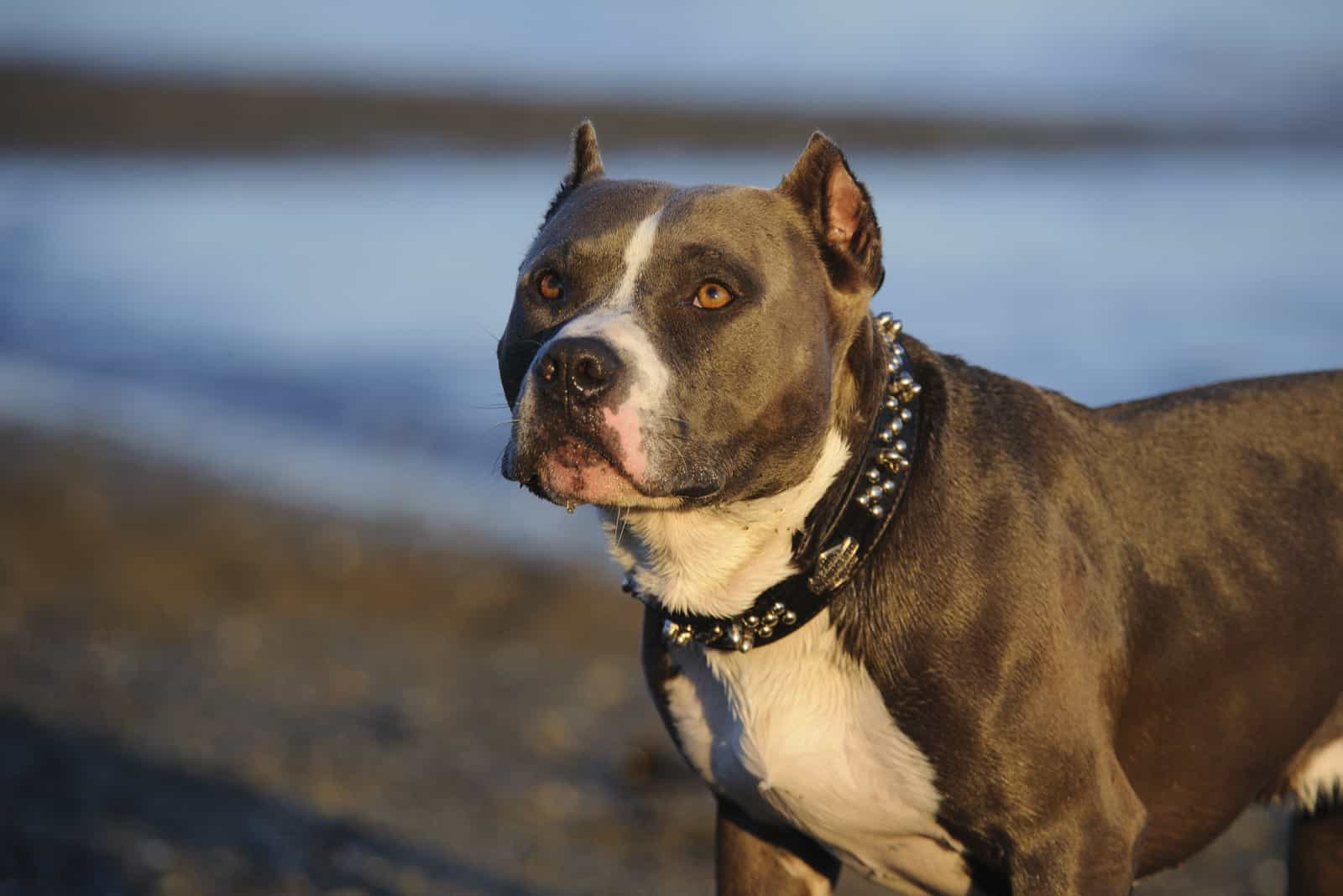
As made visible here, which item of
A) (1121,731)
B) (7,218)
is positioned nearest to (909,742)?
(1121,731)

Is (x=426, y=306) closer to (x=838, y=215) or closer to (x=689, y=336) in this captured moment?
(x=838, y=215)

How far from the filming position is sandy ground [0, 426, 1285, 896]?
17.6ft

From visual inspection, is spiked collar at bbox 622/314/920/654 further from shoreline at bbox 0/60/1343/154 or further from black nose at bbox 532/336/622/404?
shoreline at bbox 0/60/1343/154

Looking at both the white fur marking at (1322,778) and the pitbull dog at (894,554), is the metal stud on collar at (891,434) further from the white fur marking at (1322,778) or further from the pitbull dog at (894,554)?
the white fur marking at (1322,778)

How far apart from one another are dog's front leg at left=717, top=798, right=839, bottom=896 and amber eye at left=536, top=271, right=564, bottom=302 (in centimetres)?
120

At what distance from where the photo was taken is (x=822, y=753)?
348 cm

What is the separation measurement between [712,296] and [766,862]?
133cm

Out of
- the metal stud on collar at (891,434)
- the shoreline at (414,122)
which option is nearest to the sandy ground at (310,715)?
the metal stud on collar at (891,434)

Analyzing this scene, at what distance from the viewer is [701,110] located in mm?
25906

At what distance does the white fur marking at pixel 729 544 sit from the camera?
3510 mm

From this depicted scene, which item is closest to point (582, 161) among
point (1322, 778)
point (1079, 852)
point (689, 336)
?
point (689, 336)

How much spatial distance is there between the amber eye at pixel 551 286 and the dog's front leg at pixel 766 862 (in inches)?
47.1

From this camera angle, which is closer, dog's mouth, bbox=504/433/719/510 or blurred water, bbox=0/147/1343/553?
dog's mouth, bbox=504/433/719/510

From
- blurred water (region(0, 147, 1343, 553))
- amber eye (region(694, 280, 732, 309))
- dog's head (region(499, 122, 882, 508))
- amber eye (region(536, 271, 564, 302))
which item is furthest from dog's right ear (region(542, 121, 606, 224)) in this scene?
blurred water (region(0, 147, 1343, 553))
